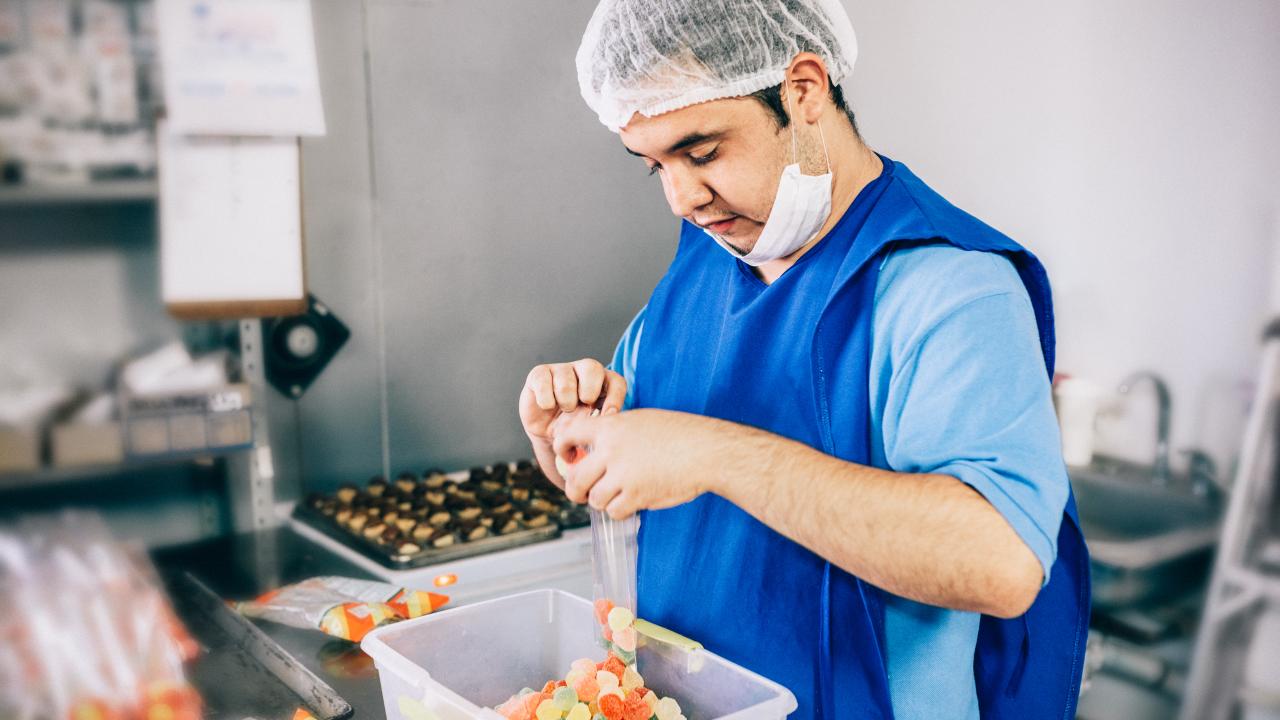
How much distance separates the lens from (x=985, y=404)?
869 mm

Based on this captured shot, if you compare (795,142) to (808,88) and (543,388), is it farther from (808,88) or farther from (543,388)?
(543,388)

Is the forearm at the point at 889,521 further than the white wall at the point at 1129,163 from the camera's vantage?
No

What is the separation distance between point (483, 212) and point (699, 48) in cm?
135

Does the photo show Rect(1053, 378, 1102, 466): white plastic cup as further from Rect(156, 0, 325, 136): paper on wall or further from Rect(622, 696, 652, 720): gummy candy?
Rect(156, 0, 325, 136): paper on wall

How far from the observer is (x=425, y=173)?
2.20m

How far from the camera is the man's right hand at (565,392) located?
1.13m

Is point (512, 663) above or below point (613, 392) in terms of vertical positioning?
below

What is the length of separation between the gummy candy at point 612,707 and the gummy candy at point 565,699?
0.02 m

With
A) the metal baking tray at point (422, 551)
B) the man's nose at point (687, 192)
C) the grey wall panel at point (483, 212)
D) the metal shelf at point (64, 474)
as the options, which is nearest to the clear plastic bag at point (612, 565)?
the man's nose at point (687, 192)

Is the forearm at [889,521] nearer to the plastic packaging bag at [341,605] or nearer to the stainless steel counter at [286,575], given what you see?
the stainless steel counter at [286,575]

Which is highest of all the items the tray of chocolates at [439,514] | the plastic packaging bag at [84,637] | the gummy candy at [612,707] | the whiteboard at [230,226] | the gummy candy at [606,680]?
the whiteboard at [230,226]

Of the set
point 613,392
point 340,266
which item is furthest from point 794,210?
point 340,266

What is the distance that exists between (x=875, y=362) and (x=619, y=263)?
1658 mm

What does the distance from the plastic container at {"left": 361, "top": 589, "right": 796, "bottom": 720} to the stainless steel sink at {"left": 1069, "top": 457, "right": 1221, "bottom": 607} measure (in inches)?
53.7
